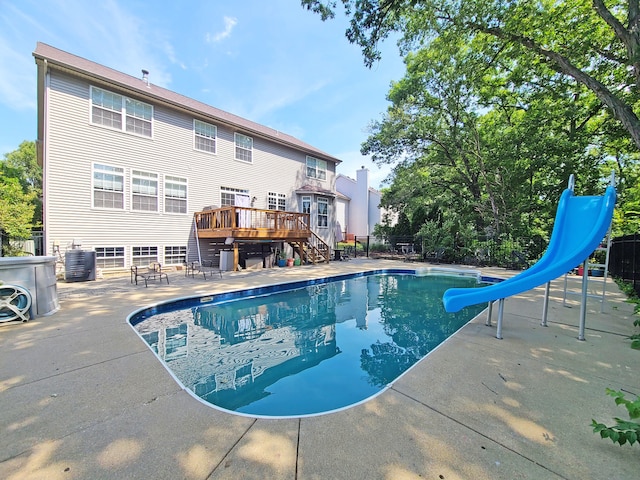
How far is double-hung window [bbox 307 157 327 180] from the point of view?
16703mm

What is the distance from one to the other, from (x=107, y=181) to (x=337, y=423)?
37.7 feet

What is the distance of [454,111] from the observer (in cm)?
1515

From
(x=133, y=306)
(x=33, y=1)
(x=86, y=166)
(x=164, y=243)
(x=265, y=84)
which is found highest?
(x=265, y=84)

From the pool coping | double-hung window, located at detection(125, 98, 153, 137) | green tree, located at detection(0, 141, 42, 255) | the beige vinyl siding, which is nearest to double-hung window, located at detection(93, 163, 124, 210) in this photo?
the beige vinyl siding

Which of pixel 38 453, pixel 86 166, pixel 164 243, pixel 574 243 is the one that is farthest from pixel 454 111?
pixel 38 453

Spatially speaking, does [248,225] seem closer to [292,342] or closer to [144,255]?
[144,255]

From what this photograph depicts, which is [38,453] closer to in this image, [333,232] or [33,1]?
[33,1]

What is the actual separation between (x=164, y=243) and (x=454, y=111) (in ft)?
53.7

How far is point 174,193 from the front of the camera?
1134 centimetres

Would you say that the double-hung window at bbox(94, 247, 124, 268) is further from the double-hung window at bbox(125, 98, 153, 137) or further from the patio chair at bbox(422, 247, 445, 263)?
the patio chair at bbox(422, 247, 445, 263)

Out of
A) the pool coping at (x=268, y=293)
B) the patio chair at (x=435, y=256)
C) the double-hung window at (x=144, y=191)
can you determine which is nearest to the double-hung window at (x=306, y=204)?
the pool coping at (x=268, y=293)

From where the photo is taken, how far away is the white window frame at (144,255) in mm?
10312

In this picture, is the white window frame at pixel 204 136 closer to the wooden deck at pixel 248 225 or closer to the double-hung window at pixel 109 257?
the wooden deck at pixel 248 225

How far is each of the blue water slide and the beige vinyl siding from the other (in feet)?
35.9
